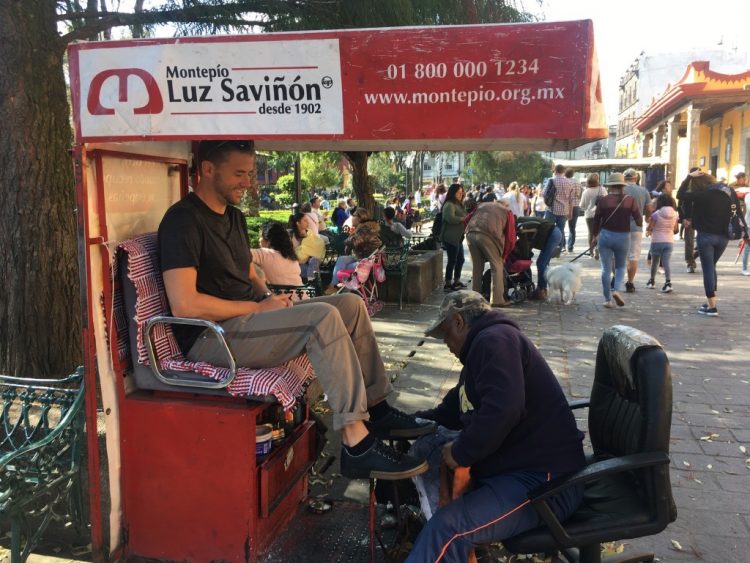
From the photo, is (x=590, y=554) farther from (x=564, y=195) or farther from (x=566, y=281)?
(x=564, y=195)

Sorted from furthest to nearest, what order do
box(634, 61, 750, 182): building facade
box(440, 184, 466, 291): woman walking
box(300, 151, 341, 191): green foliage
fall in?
1. box(300, 151, 341, 191): green foliage
2. box(634, 61, 750, 182): building facade
3. box(440, 184, 466, 291): woman walking

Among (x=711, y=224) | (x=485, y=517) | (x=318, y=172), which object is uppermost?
(x=318, y=172)

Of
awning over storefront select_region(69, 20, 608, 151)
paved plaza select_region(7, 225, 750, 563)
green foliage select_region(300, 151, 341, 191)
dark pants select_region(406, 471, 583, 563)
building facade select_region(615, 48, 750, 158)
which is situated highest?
building facade select_region(615, 48, 750, 158)

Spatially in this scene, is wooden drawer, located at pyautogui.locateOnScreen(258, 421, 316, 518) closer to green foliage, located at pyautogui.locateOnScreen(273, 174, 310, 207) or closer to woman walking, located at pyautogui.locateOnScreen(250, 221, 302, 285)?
woman walking, located at pyautogui.locateOnScreen(250, 221, 302, 285)

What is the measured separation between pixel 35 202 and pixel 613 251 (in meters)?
7.02

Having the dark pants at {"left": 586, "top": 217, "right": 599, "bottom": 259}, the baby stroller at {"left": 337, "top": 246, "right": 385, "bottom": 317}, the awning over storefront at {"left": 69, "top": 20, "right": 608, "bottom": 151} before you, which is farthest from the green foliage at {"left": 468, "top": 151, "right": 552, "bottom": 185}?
the awning over storefront at {"left": 69, "top": 20, "right": 608, "bottom": 151}

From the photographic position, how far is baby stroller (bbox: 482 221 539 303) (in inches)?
349

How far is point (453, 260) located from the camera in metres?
9.96

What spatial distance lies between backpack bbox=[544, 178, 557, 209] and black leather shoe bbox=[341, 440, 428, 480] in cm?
1100

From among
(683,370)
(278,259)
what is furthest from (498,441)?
(278,259)

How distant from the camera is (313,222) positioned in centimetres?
1130

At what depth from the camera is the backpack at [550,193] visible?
12.6 m

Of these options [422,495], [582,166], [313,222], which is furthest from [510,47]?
[582,166]

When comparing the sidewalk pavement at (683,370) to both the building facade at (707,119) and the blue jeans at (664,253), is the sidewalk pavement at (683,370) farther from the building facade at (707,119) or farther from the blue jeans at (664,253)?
the building facade at (707,119)
